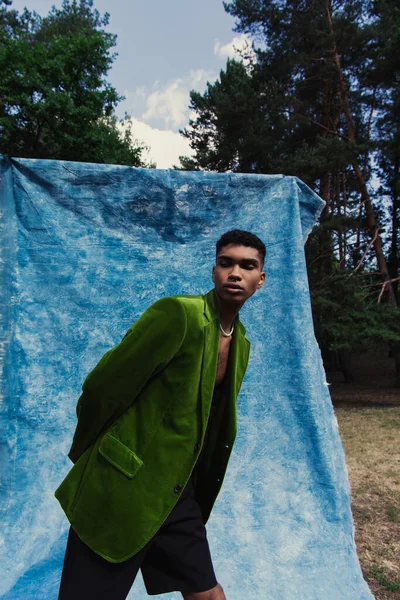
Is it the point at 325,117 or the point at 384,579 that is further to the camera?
the point at 325,117

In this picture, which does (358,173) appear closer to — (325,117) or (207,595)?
(325,117)

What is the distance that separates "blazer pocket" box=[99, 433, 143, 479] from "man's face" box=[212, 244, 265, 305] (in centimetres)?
53

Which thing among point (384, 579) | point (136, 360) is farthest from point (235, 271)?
point (384, 579)

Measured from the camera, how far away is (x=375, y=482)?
4.40 m

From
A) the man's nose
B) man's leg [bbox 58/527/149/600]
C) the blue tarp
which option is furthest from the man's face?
the blue tarp

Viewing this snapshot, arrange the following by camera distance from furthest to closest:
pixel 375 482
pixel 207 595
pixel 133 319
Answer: pixel 375 482, pixel 133 319, pixel 207 595

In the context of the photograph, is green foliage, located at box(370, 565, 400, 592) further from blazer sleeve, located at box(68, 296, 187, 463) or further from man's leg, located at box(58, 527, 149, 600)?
blazer sleeve, located at box(68, 296, 187, 463)

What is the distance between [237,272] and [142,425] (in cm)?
55

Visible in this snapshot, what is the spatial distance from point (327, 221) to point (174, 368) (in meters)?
10.1

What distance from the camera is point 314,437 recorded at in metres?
2.72

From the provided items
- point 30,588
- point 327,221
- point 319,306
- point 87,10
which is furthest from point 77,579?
point 87,10

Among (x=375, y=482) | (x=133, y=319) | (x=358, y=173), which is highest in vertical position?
(x=358, y=173)

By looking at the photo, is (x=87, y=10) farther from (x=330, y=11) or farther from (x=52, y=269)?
(x=52, y=269)

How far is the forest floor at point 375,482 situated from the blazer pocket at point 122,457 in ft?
6.29
